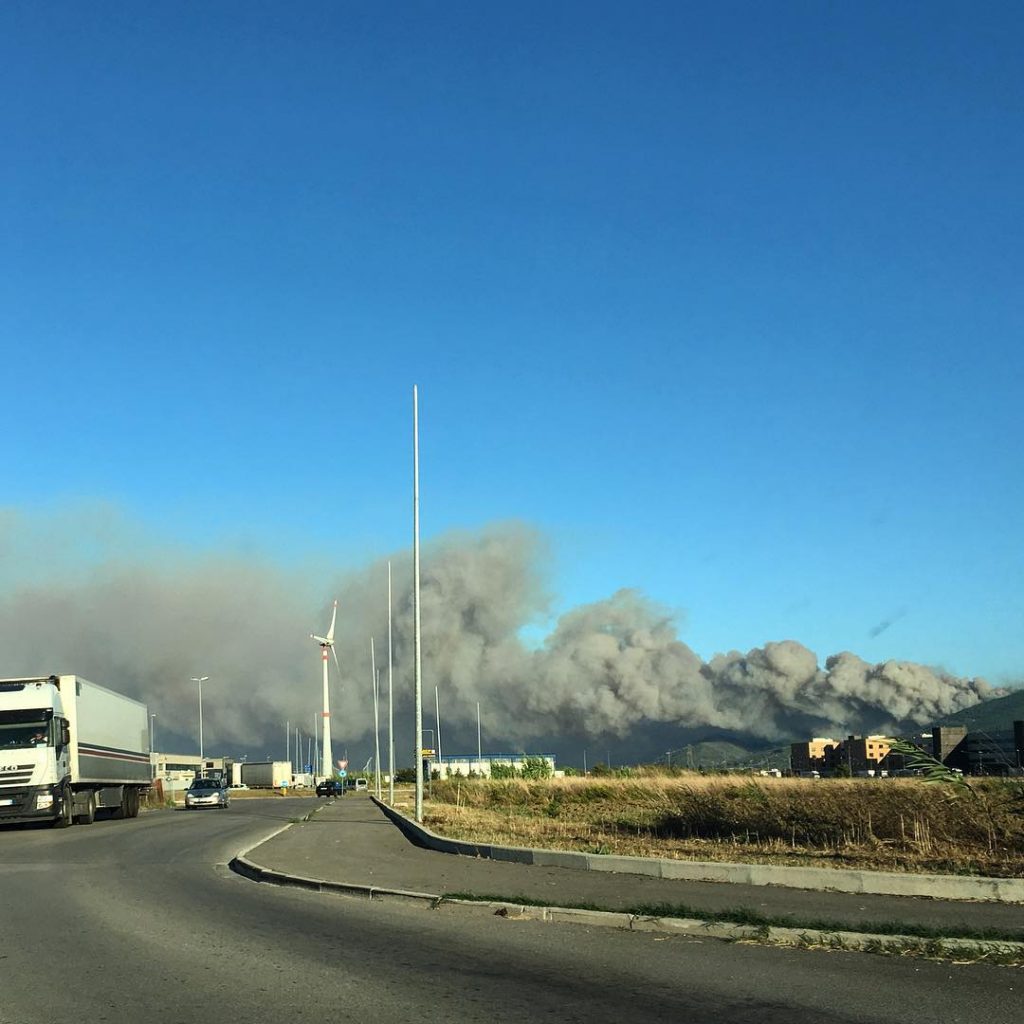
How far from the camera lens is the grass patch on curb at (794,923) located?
9836mm

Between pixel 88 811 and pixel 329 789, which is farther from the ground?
pixel 88 811

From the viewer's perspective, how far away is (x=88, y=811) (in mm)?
37500

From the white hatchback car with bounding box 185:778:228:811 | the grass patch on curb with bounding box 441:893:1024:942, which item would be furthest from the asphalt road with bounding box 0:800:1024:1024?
the white hatchback car with bounding box 185:778:228:811

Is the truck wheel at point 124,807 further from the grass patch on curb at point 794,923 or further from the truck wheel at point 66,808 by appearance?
the grass patch on curb at point 794,923

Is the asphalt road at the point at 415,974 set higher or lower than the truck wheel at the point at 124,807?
higher

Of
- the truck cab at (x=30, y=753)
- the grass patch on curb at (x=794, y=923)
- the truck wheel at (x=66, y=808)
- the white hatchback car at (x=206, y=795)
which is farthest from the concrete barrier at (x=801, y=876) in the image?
the white hatchback car at (x=206, y=795)

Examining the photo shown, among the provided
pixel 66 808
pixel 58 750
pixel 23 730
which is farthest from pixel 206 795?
pixel 23 730

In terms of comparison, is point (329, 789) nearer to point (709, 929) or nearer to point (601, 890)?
point (601, 890)

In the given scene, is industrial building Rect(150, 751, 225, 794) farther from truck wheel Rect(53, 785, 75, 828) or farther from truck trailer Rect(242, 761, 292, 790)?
truck wheel Rect(53, 785, 75, 828)

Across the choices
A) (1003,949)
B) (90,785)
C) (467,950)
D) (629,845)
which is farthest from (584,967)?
(90,785)

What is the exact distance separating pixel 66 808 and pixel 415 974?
2882cm

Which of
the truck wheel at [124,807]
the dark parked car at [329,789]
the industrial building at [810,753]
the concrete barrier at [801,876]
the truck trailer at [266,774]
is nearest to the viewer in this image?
the concrete barrier at [801,876]

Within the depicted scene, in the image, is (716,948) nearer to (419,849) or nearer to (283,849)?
(419,849)

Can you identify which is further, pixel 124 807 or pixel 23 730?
pixel 124 807
